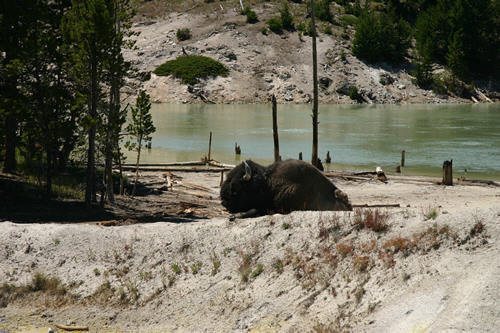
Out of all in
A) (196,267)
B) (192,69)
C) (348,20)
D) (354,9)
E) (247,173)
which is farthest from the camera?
(354,9)

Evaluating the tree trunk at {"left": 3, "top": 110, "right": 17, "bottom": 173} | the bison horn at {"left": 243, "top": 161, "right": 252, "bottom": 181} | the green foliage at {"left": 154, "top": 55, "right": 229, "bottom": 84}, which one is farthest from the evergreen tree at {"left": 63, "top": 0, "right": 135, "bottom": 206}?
the green foliage at {"left": 154, "top": 55, "right": 229, "bottom": 84}

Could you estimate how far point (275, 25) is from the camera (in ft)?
318

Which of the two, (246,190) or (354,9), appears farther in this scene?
(354,9)

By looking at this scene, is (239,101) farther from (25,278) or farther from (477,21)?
(25,278)

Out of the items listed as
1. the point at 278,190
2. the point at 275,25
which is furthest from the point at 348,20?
the point at 278,190

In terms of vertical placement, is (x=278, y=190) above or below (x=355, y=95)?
below

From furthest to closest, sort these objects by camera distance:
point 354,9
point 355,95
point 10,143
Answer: point 354,9, point 355,95, point 10,143

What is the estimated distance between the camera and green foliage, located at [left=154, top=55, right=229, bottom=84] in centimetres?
9038

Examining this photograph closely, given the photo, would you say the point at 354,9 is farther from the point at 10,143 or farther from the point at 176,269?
the point at 176,269

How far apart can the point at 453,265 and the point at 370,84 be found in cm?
8497

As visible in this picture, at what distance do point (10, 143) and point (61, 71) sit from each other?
3206 millimetres

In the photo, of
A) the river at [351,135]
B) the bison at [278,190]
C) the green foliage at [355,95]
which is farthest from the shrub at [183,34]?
the bison at [278,190]

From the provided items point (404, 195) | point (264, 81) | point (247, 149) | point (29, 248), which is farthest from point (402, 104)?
point (29, 248)

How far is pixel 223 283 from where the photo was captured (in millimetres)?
10242
